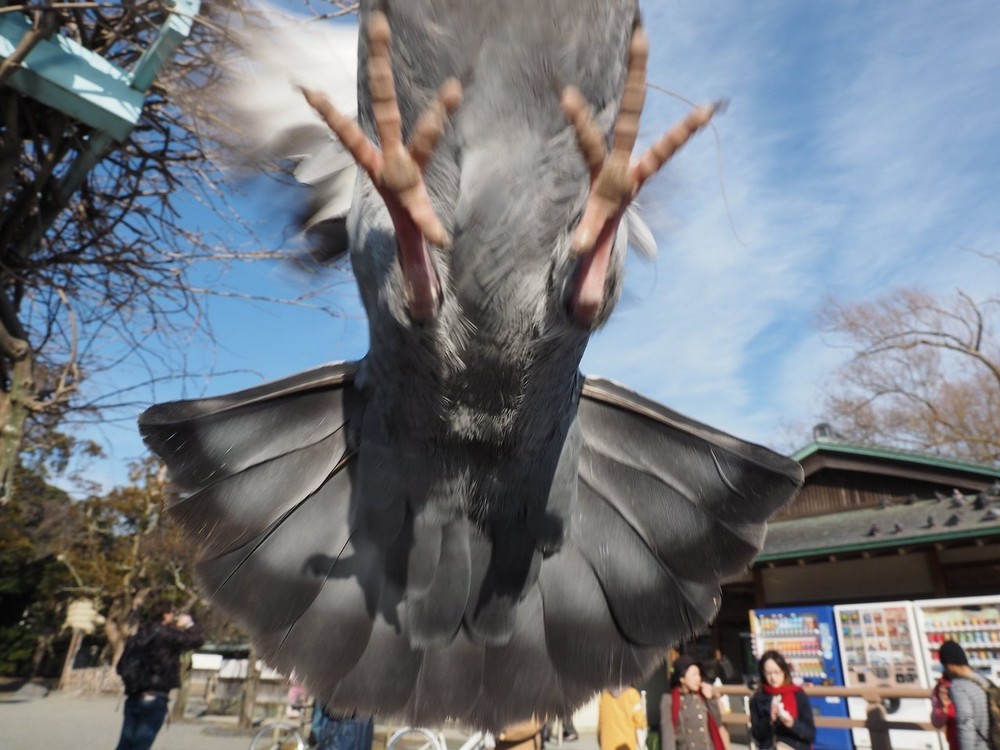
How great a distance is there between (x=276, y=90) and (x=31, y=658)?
31.2m

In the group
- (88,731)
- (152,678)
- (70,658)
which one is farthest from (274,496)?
(70,658)

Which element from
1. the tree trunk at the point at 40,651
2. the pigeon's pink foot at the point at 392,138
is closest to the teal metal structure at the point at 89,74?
the pigeon's pink foot at the point at 392,138

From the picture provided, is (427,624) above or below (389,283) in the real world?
below

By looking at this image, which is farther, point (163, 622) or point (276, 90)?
point (163, 622)

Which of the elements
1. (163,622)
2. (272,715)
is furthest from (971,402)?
(163,622)

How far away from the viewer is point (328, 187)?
2.47 meters

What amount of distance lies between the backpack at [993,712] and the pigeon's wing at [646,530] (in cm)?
442

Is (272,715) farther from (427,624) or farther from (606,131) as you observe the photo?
(606,131)

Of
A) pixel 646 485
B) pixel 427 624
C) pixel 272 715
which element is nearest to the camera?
pixel 427 624

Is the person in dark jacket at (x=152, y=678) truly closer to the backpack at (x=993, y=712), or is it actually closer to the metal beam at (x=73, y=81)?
the metal beam at (x=73, y=81)

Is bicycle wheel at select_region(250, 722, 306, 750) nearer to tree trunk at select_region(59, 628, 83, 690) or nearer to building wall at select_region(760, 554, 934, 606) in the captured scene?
building wall at select_region(760, 554, 934, 606)

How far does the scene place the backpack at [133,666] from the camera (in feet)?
19.6

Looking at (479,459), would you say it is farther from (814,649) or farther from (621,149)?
(814,649)

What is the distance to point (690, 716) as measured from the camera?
19.1 feet
